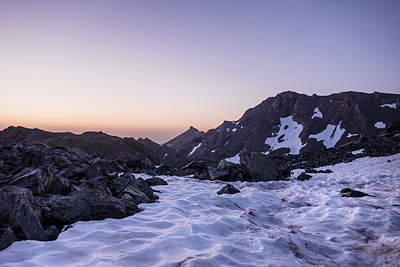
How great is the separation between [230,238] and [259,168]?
11.7 metres

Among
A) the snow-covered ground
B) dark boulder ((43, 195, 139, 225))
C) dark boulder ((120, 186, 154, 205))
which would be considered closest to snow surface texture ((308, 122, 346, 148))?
the snow-covered ground

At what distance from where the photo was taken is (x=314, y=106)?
384 feet

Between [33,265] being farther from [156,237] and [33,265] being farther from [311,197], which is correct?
[311,197]

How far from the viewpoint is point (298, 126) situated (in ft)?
372

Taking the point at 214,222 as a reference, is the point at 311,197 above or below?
below

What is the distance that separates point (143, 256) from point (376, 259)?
444cm

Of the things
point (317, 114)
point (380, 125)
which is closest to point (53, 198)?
point (380, 125)

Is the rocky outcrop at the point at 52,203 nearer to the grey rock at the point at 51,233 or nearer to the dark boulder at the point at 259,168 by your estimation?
the grey rock at the point at 51,233

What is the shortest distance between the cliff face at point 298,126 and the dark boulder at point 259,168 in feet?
276

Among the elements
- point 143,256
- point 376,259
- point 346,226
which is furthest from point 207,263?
point 346,226

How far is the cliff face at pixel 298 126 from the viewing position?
9269 centimetres

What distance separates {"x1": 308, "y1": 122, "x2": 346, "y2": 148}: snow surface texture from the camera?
93819 mm

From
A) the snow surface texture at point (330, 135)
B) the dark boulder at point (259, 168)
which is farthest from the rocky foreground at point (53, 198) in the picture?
the snow surface texture at point (330, 135)

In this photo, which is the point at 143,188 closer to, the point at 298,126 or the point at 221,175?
the point at 221,175
